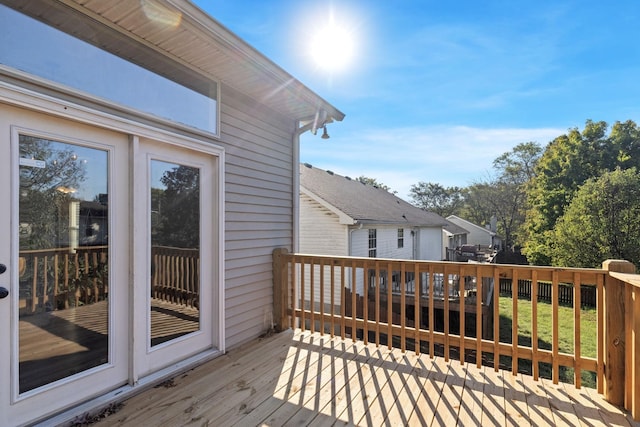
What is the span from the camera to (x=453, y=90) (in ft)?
30.0

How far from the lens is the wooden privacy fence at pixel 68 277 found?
195cm

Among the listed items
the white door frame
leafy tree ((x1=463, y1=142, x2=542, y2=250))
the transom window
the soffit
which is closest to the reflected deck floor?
the white door frame

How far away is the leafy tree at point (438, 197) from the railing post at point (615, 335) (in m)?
38.3

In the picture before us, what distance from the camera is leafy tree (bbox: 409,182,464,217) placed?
1543 inches

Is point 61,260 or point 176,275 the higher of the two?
point 61,260

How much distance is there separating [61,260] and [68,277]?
0.41ft

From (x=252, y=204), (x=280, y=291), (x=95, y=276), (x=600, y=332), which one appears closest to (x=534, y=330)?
(x=600, y=332)

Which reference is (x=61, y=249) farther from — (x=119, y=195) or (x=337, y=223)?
(x=337, y=223)

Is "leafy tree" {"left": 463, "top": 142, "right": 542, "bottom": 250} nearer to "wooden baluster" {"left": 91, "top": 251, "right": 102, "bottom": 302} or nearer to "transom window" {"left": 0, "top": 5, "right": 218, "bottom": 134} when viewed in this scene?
"transom window" {"left": 0, "top": 5, "right": 218, "bottom": 134}

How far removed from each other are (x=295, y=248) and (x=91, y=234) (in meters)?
2.55

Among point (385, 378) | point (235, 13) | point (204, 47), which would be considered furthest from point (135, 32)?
point (385, 378)

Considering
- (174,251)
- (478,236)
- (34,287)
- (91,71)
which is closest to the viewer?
(34,287)

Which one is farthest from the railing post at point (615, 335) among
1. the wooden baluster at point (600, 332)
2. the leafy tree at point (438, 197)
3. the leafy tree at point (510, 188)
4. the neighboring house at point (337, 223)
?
the leafy tree at point (438, 197)

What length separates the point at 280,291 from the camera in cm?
394
